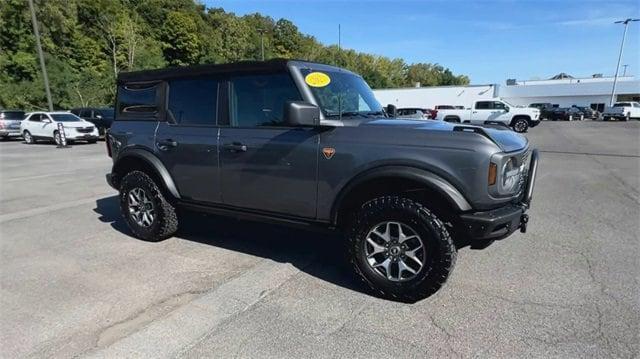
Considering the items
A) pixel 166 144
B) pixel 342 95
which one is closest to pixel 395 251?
pixel 342 95

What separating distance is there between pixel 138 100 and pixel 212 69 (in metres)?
1.26

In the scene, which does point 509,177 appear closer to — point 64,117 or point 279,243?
point 279,243

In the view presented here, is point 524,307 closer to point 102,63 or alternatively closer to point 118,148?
point 118,148

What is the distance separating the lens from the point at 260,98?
13.6ft

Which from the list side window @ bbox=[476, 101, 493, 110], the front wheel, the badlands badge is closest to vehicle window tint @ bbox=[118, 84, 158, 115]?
the badlands badge

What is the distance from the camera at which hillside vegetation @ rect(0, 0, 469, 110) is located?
38438mm

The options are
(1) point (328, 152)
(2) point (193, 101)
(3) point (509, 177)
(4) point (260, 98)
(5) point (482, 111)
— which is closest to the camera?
(3) point (509, 177)

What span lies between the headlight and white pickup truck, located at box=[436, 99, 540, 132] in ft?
79.3

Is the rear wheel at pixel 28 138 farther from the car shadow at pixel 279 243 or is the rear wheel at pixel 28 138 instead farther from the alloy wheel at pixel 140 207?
the alloy wheel at pixel 140 207

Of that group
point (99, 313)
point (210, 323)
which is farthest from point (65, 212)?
point (210, 323)

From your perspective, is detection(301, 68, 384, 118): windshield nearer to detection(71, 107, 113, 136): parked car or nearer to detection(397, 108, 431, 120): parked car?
detection(397, 108, 431, 120): parked car

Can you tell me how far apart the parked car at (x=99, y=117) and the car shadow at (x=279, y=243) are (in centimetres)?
1842

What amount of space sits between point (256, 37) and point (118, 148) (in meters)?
81.9

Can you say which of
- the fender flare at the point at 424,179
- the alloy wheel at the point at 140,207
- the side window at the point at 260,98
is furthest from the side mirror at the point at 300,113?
the alloy wheel at the point at 140,207
